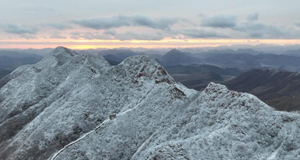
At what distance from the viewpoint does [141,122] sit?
52500mm

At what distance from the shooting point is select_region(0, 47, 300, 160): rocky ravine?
36.0 m

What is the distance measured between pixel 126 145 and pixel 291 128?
1269 inches

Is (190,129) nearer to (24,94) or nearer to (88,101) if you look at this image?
(88,101)

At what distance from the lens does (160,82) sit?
209ft

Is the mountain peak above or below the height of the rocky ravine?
above

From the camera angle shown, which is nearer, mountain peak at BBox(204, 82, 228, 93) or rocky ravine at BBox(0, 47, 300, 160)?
rocky ravine at BBox(0, 47, 300, 160)

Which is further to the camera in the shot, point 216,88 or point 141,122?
point 141,122

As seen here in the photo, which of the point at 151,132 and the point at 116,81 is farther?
the point at 116,81

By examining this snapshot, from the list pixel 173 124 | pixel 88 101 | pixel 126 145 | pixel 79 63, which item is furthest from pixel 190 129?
pixel 79 63

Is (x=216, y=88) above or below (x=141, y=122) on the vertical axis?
above

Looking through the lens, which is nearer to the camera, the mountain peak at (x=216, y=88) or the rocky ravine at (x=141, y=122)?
the rocky ravine at (x=141, y=122)

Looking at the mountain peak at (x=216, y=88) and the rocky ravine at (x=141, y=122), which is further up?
the mountain peak at (x=216, y=88)

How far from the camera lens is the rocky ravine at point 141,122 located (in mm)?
35969

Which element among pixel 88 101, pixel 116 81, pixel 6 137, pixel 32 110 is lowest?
pixel 6 137
